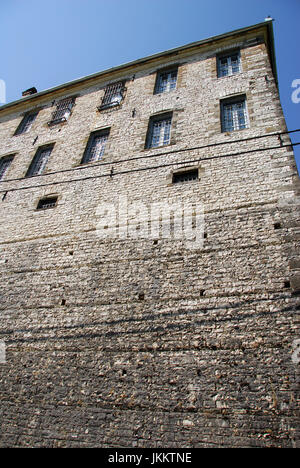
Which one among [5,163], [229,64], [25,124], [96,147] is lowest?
[96,147]

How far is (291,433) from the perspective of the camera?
376 cm

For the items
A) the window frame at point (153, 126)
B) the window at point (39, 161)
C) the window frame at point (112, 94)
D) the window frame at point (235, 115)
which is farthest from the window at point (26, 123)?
the window frame at point (235, 115)

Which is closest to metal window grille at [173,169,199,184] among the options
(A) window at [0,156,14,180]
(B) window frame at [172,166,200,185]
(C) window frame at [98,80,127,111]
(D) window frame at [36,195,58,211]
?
(B) window frame at [172,166,200,185]

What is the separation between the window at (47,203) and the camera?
8.68 meters

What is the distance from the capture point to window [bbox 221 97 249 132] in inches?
317

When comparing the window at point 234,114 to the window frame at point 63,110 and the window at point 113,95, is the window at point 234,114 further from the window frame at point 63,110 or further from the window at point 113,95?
the window frame at point 63,110

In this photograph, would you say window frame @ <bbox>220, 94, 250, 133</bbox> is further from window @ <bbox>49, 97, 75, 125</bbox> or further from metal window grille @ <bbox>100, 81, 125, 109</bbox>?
window @ <bbox>49, 97, 75, 125</bbox>

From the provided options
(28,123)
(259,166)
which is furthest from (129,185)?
(28,123)

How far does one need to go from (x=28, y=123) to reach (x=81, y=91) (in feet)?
9.66

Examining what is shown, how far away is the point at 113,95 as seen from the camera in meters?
11.3

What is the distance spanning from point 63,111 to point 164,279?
969 cm

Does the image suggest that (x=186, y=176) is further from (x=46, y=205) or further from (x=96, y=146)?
(x=46, y=205)

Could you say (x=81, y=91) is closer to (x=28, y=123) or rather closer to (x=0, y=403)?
(x=28, y=123)

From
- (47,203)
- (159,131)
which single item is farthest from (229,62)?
(47,203)
